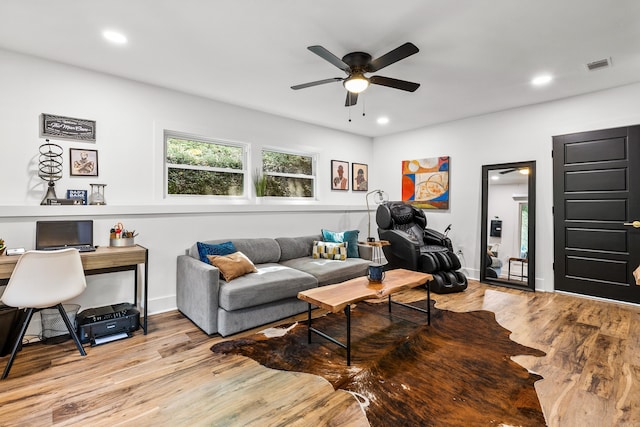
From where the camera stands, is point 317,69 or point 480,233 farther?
point 480,233

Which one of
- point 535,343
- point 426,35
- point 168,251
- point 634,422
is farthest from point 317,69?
point 634,422

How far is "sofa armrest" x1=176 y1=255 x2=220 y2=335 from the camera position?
9.35ft

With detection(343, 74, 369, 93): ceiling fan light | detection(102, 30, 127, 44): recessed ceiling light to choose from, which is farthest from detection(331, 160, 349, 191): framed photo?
detection(102, 30, 127, 44): recessed ceiling light

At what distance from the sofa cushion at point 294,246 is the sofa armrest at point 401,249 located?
3.78 ft

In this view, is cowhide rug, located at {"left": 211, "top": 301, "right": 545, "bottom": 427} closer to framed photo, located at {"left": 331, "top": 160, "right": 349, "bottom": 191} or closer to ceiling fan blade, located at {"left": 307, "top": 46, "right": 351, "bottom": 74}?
ceiling fan blade, located at {"left": 307, "top": 46, "right": 351, "bottom": 74}

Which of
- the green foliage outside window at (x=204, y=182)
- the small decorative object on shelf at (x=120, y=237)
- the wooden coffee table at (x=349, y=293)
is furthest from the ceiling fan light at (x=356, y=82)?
the small decorative object on shelf at (x=120, y=237)

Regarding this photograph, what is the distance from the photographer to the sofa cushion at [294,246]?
13.9 feet

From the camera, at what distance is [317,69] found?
320cm

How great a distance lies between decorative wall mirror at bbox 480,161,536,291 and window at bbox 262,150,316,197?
9.16 feet

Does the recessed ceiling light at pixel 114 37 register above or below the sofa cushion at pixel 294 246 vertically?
above

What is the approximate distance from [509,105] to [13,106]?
18.6 feet

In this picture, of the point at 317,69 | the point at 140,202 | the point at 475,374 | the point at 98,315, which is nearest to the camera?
the point at 475,374

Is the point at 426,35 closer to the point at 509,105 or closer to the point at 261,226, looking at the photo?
the point at 509,105

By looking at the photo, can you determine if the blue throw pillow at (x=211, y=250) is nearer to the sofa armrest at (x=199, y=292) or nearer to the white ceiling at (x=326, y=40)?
the sofa armrest at (x=199, y=292)
